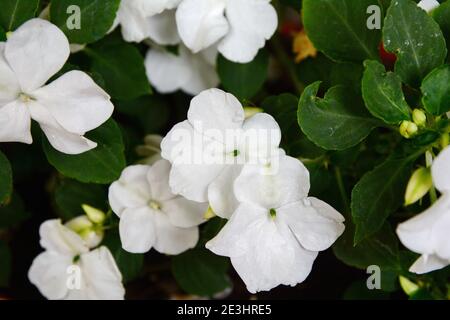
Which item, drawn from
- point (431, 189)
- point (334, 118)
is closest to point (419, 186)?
point (431, 189)

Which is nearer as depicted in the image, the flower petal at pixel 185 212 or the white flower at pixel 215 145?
the white flower at pixel 215 145

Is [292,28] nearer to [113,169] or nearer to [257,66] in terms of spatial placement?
[257,66]

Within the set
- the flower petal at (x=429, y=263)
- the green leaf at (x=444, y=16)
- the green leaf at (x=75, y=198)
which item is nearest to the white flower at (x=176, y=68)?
the green leaf at (x=75, y=198)

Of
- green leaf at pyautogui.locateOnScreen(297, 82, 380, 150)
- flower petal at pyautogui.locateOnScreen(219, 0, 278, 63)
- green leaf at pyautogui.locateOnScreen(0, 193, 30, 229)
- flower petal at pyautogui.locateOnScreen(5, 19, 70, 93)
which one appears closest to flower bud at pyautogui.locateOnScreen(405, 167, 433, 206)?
green leaf at pyautogui.locateOnScreen(297, 82, 380, 150)

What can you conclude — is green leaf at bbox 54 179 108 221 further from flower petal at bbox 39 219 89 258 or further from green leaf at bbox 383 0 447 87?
green leaf at bbox 383 0 447 87

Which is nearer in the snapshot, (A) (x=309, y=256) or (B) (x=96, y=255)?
(A) (x=309, y=256)

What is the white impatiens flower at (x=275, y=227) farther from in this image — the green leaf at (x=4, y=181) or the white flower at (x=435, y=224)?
the green leaf at (x=4, y=181)

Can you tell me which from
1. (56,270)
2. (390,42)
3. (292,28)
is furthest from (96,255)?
(292,28)
